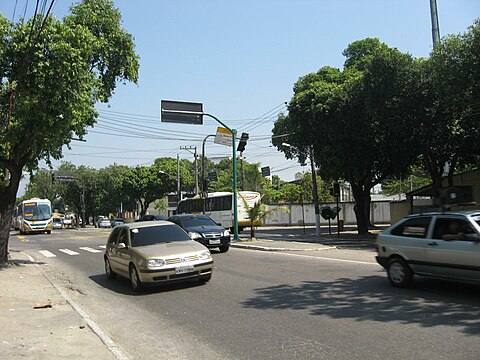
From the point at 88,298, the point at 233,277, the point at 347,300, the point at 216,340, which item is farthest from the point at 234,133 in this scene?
the point at 216,340

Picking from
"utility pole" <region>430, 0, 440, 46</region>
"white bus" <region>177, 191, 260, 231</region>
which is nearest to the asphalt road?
"utility pole" <region>430, 0, 440, 46</region>

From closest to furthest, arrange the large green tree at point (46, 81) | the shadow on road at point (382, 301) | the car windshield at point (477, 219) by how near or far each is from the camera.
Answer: the shadow on road at point (382, 301)
the car windshield at point (477, 219)
the large green tree at point (46, 81)

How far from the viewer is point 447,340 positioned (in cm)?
579

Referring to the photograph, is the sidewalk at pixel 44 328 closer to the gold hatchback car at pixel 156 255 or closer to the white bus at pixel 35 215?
the gold hatchback car at pixel 156 255

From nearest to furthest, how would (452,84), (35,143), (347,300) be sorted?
1. (347,300)
2. (35,143)
3. (452,84)

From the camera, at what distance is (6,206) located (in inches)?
611

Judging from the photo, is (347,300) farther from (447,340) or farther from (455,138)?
(455,138)

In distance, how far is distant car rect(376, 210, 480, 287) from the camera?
26.7ft

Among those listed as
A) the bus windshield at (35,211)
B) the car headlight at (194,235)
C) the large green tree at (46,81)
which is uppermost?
the large green tree at (46,81)

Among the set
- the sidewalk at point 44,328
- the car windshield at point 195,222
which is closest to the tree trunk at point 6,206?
the sidewalk at point 44,328

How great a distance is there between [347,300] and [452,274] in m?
1.97

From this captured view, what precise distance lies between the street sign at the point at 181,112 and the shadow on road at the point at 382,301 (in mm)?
12448

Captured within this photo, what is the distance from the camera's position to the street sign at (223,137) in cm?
2461

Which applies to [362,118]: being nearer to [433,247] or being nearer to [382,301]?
[433,247]
